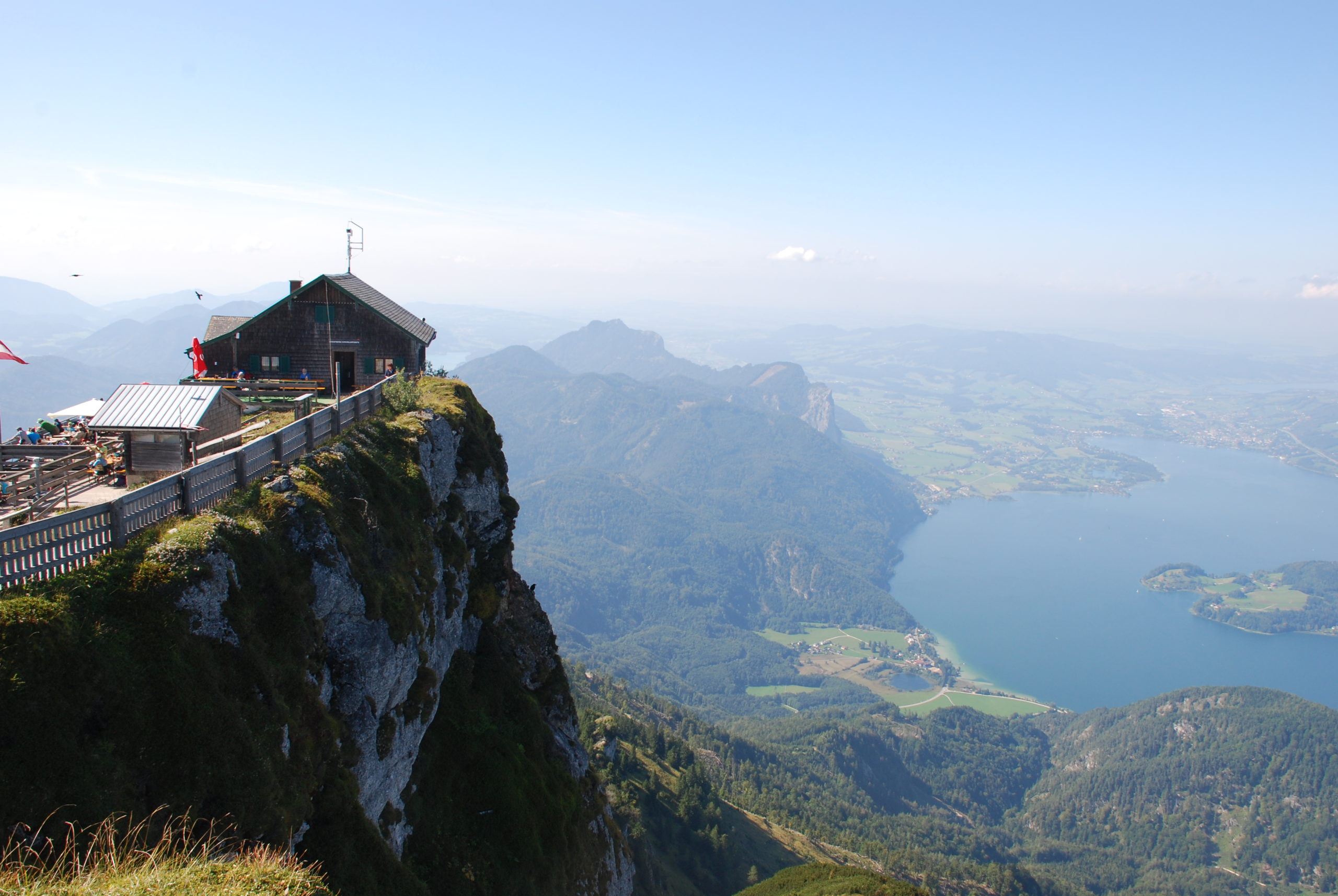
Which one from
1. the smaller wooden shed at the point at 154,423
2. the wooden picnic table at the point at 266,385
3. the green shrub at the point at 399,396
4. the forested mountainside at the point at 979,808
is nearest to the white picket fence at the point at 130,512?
the smaller wooden shed at the point at 154,423

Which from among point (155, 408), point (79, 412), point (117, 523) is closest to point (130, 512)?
point (117, 523)

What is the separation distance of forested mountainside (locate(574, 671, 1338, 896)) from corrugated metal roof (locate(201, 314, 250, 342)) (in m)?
58.3

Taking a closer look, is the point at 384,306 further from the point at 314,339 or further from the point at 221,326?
the point at 221,326

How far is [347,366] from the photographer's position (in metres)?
31.8

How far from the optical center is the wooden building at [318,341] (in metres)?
30.8

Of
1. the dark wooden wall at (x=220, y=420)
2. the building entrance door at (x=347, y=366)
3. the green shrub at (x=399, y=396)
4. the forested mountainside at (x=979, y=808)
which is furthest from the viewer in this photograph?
the forested mountainside at (x=979, y=808)

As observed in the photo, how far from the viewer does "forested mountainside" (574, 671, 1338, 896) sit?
96438 mm

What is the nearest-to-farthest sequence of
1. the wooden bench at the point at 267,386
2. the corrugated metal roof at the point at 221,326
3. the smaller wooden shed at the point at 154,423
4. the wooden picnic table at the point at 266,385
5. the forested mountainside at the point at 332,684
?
the forested mountainside at the point at 332,684 < the smaller wooden shed at the point at 154,423 < the wooden bench at the point at 267,386 < the wooden picnic table at the point at 266,385 < the corrugated metal roof at the point at 221,326

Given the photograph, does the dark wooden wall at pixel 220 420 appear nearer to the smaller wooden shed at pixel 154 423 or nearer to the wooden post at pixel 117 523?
the smaller wooden shed at pixel 154 423

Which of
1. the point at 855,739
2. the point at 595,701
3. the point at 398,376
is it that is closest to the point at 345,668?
the point at 398,376

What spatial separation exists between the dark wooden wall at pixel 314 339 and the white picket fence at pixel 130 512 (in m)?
14.6

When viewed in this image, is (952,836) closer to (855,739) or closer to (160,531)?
(855,739)

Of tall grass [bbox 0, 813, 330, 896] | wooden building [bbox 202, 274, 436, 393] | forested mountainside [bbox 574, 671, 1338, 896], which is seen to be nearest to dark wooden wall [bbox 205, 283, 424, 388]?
wooden building [bbox 202, 274, 436, 393]

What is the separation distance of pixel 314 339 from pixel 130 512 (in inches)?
834
